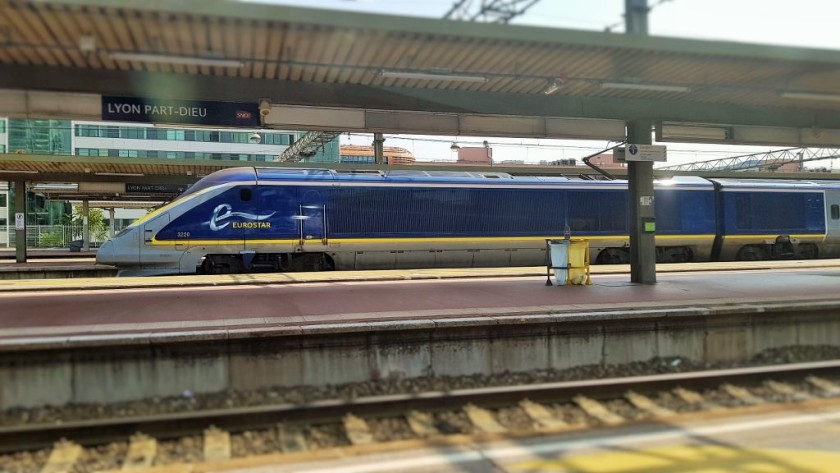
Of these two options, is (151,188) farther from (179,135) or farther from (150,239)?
(179,135)

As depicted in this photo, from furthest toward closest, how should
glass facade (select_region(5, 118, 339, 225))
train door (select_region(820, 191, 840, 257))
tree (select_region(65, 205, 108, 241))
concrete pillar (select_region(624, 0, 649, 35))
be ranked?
1. glass facade (select_region(5, 118, 339, 225))
2. tree (select_region(65, 205, 108, 241))
3. train door (select_region(820, 191, 840, 257))
4. concrete pillar (select_region(624, 0, 649, 35))

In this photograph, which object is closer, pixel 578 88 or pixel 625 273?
pixel 578 88

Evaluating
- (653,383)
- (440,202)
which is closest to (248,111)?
(653,383)

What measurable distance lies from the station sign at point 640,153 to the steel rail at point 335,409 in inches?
208

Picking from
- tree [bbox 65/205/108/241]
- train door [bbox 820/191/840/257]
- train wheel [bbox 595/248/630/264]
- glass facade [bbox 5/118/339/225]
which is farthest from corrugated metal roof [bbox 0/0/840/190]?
tree [bbox 65/205/108/241]

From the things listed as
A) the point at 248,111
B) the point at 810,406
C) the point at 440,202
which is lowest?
the point at 810,406

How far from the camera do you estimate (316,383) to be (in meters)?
6.94

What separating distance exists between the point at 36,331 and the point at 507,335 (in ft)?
18.5

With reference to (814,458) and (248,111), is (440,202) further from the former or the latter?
(814,458)

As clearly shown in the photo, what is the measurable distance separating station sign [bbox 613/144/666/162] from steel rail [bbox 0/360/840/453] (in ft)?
17.4

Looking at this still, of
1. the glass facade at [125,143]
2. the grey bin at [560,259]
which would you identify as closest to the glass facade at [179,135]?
the glass facade at [125,143]

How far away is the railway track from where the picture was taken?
5.17 m

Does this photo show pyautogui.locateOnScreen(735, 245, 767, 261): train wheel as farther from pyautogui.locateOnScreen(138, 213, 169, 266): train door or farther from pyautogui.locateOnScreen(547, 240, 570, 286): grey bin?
pyautogui.locateOnScreen(138, 213, 169, 266): train door

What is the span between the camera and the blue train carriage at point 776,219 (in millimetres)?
20016
